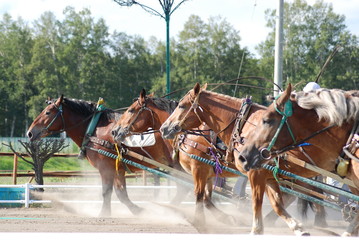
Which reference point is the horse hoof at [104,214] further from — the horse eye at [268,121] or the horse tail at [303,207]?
the horse eye at [268,121]

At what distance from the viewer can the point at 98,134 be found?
989 cm

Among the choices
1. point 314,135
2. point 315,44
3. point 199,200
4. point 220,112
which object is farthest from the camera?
point 315,44

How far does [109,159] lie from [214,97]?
307cm

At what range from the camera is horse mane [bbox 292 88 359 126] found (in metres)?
5.30

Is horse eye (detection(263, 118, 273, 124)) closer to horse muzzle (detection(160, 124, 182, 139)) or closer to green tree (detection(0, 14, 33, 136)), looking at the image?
horse muzzle (detection(160, 124, 182, 139))

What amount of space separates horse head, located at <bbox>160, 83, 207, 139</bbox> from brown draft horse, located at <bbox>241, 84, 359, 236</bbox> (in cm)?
195

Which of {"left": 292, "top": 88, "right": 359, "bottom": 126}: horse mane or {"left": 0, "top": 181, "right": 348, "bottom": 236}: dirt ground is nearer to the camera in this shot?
{"left": 292, "top": 88, "right": 359, "bottom": 126}: horse mane

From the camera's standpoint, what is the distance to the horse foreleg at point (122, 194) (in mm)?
9672

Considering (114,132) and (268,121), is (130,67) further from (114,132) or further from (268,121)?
(268,121)

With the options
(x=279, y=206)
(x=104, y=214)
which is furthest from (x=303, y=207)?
(x=104, y=214)

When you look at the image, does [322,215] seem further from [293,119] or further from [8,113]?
[8,113]

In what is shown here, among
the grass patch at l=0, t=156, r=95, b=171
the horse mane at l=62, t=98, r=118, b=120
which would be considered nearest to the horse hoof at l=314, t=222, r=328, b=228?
the horse mane at l=62, t=98, r=118, b=120

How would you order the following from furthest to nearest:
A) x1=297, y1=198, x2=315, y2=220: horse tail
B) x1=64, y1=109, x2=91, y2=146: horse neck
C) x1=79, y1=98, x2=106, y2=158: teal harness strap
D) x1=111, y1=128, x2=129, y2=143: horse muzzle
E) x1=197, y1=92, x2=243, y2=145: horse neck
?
x1=64, y1=109, x2=91, y2=146: horse neck
x1=79, y1=98, x2=106, y2=158: teal harness strap
x1=111, y1=128, x2=129, y2=143: horse muzzle
x1=297, y1=198, x2=315, y2=220: horse tail
x1=197, y1=92, x2=243, y2=145: horse neck

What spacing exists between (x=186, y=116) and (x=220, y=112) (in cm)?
49
